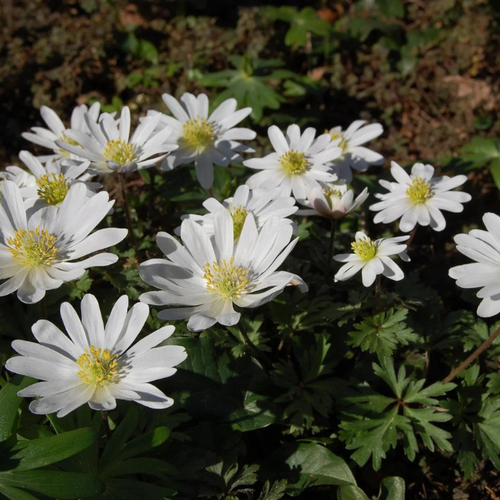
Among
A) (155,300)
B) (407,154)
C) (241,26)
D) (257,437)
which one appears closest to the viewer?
(155,300)

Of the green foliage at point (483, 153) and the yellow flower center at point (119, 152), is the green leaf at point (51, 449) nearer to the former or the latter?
the yellow flower center at point (119, 152)

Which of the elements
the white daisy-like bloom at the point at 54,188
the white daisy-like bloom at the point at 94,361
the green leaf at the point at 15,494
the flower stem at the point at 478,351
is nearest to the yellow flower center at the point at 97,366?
the white daisy-like bloom at the point at 94,361

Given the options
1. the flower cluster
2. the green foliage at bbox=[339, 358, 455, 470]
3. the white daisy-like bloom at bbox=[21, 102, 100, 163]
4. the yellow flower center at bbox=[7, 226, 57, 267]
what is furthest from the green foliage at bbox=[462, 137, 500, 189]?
the yellow flower center at bbox=[7, 226, 57, 267]

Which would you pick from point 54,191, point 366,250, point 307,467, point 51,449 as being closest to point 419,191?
point 366,250

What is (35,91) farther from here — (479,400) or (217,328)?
(479,400)

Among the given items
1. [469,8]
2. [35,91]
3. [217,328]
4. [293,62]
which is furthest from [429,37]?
[217,328]
